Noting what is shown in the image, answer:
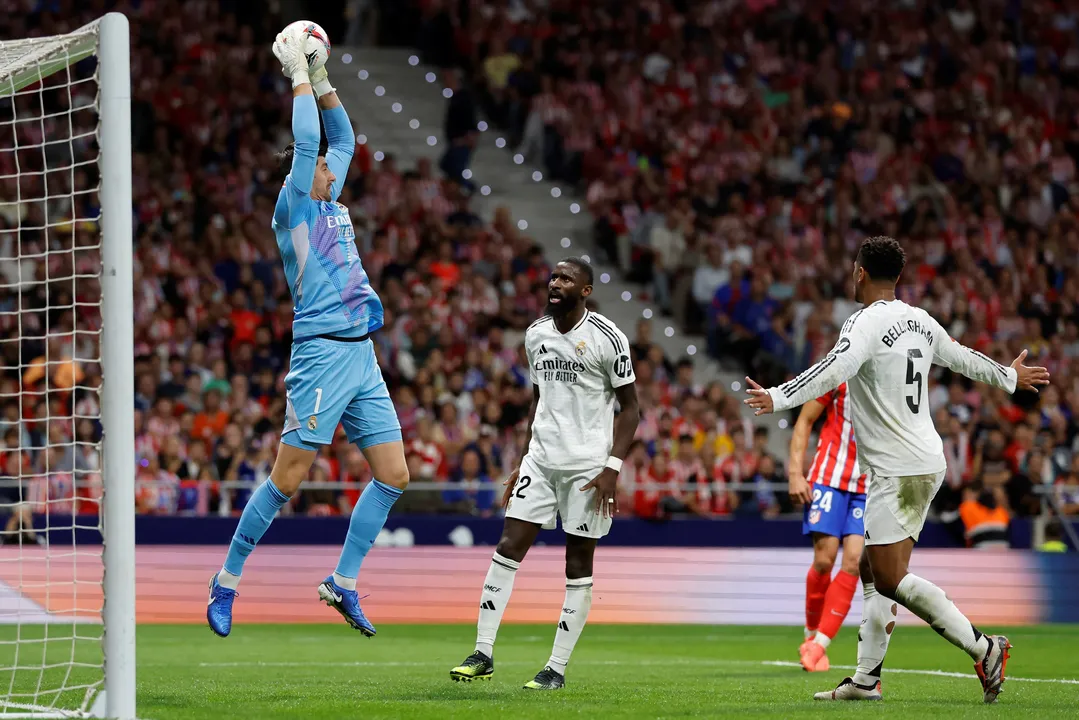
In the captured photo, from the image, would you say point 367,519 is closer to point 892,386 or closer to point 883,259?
point 892,386

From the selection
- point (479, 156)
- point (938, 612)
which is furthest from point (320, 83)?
point (479, 156)

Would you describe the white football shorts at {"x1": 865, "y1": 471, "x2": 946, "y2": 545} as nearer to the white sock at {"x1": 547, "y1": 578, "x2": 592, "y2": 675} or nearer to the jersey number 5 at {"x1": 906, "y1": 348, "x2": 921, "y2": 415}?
the jersey number 5 at {"x1": 906, "y1": 348, "x2": 921, "y2": 415}

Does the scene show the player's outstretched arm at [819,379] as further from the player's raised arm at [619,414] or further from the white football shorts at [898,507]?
the player's raised arm at [619,414]

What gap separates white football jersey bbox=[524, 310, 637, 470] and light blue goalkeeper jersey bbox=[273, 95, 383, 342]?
1125mm

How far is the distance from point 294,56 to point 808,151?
1856cm

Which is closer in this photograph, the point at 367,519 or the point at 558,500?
the point at 558,500

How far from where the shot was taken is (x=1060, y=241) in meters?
24.4

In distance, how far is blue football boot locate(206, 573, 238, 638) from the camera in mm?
8758

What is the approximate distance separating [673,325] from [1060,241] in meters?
6.19

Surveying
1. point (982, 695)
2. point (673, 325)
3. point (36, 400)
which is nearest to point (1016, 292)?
point (673, 325)

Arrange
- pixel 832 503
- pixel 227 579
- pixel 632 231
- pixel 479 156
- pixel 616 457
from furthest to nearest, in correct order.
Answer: pixel 479 156, pixel 632 231, pixel 832 503, pixel 227 579, pixel 616 457

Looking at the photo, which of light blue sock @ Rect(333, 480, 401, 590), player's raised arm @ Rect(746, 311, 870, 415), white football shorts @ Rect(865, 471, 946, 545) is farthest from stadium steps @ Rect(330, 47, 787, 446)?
player's raised arm @ Rect(746, 311, 870, 415)

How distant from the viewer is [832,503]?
11477 mm

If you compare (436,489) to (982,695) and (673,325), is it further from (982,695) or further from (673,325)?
(982,695)
